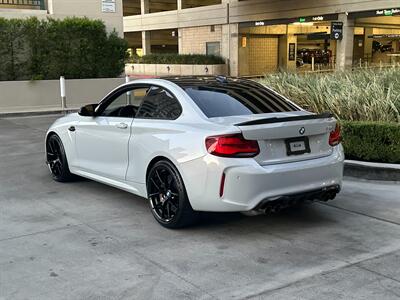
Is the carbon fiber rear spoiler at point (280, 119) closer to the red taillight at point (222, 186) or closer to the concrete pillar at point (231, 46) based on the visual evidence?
the red taillight at point (222, 186)

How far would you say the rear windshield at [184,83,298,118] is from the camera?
5.47m

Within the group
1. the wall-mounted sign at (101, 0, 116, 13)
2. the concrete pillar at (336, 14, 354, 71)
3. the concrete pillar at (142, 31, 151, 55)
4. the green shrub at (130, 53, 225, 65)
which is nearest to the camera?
the wall-mounted sign at (101, 0, 116, 13)

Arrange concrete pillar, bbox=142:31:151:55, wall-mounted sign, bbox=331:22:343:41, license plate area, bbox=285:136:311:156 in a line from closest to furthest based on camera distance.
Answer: license plate area, bbox=285:136:311:156
wall-mounted sign, bbox=331:22:343:41
concrete pillar, bbox=142:31:151:55

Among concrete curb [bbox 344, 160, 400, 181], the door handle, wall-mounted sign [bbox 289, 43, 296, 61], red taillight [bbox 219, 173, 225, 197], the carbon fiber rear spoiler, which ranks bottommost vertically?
concrete curb [bbox 344, 160, 400, 181]

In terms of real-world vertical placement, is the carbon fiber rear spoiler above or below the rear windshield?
below

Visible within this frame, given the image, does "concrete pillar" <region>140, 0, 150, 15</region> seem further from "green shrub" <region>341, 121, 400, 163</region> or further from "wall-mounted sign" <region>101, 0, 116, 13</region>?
"green shrub" <region>341, 121, 400, 163</region>

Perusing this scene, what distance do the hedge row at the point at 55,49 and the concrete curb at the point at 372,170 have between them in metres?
12.5

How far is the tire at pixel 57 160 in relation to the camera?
7.28m

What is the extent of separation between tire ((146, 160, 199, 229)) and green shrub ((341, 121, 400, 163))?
345 centimetres

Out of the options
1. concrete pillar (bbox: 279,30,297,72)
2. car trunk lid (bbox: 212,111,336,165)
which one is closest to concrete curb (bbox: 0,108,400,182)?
car trunk lid (bbox: 212,111,336,165)

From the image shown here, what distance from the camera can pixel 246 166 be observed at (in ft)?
15.8

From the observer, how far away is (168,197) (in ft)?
17.6

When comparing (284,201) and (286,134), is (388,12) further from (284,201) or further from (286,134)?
(284,201)

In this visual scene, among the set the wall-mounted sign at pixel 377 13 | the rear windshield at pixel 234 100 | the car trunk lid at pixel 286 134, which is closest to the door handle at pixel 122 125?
the rear windshield at pixel 234 100
